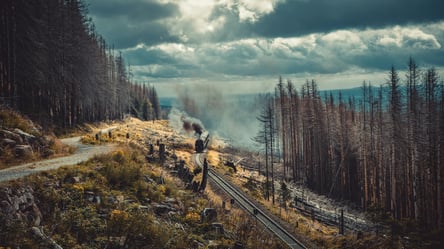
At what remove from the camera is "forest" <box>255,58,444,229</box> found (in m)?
34.1

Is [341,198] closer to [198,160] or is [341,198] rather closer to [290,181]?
[290,181]

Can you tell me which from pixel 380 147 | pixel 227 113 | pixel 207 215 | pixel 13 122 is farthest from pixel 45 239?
pixel 227 113

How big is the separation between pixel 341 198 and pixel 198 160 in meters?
21.5

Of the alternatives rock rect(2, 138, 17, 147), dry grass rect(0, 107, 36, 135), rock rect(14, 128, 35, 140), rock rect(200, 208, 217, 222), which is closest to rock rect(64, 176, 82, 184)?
rock rect(200, 208, 217, 222)

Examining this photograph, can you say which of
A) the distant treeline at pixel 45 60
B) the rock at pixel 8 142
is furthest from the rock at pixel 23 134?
the distant treeline at pixel 45 60

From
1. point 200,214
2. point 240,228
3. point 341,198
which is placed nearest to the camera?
point 200,214

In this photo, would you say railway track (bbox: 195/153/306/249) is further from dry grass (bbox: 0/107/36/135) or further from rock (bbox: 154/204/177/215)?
dry grass (bbox: 0/107/36/135)

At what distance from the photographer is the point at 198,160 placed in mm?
47094

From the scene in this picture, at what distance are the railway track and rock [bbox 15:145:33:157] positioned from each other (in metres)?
15.9

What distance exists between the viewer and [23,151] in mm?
17031

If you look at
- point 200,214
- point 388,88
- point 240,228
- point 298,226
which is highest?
point 388,88

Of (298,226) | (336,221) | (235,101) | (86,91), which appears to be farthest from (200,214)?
(235,101)

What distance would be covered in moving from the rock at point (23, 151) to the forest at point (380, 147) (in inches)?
1140

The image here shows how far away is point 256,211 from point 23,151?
17.4 meters
